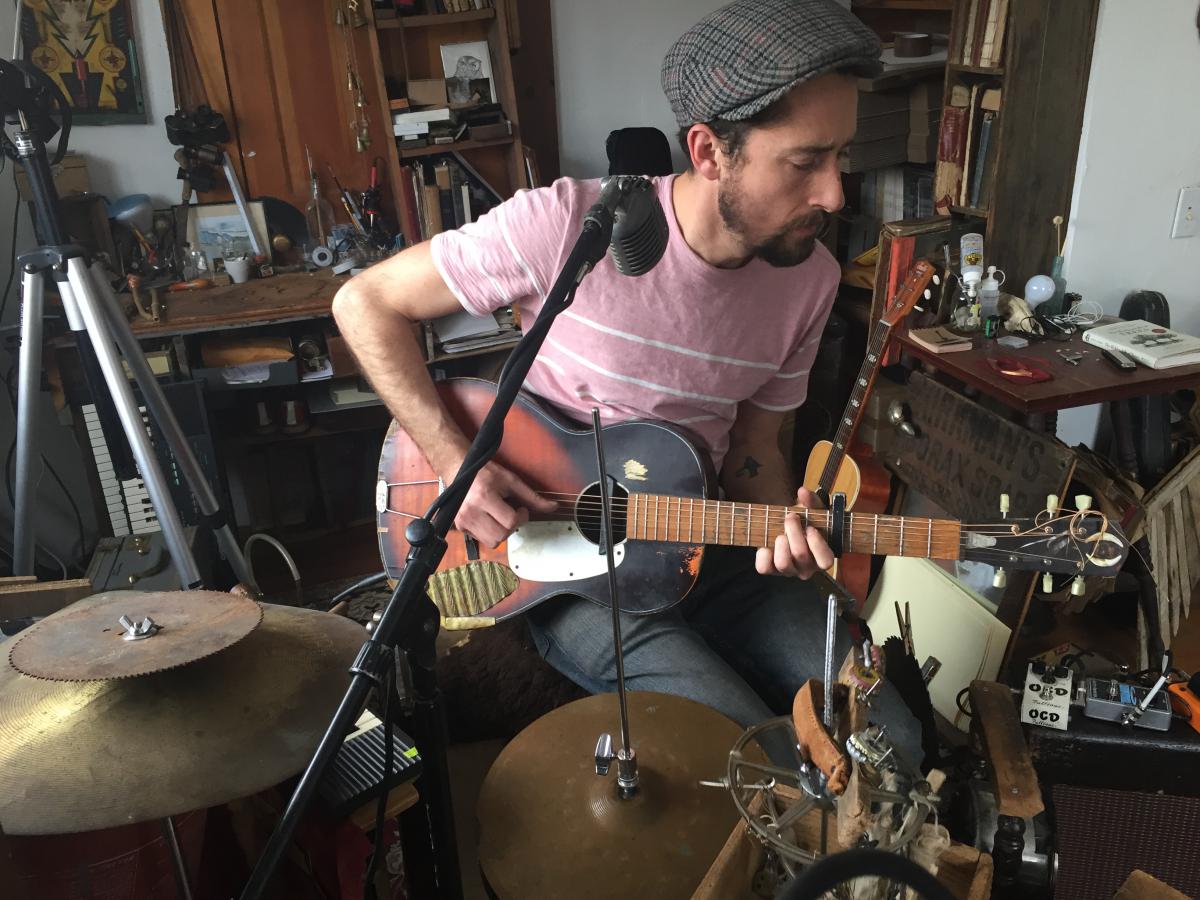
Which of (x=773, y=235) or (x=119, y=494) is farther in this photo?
(x=119, y=494)

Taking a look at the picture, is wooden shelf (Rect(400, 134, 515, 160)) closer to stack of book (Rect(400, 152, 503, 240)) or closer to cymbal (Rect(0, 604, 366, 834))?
stack of book (Rect(400, 152, 503, 240))

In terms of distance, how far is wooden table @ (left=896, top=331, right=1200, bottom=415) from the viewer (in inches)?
72.6

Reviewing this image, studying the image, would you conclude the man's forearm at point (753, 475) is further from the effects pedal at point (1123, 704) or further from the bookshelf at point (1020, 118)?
the bookshelf at point (1020, 118)

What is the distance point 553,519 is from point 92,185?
6.41 ft

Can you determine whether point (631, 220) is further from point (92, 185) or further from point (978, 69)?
point (92, 185)

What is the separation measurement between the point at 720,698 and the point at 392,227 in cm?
199

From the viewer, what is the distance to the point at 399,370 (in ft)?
5.32

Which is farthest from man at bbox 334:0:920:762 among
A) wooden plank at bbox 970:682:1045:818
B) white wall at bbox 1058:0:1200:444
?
white wall at bbox 1058:0:1200:444

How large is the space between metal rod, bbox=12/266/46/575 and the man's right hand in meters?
0.93

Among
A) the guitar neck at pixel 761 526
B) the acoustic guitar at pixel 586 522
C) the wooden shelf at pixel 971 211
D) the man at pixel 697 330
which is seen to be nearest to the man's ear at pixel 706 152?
the man at pixel 697 330

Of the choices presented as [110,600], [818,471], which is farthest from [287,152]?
[110,600]

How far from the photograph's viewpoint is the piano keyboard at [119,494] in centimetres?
235

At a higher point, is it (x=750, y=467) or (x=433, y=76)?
(x=433, y=76)

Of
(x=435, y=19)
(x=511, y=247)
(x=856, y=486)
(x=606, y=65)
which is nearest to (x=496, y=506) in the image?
(x=511, y=247)
